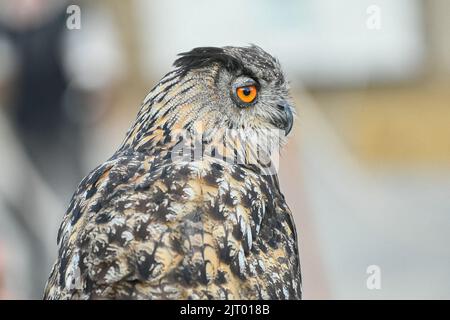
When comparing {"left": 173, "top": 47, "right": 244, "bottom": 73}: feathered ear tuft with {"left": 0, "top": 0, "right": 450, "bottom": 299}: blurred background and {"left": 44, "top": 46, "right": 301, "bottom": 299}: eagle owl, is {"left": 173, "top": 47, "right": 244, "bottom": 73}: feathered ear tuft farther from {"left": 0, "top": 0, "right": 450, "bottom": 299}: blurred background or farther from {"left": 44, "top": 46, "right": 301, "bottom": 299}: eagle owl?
{"left": 0, "top": 0, "right": 450, "bottom": 299}: blurred background

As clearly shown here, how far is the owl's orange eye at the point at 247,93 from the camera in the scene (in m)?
4.75

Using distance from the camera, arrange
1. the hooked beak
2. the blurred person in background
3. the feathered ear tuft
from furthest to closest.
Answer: the blurred person in background → the hooked beak → the feathered ear tuft

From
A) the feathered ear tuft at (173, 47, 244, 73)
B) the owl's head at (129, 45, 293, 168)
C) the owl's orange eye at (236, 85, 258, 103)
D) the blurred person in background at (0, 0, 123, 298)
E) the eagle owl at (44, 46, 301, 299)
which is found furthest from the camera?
the blurred person in background at (0, 0, 123, 298)

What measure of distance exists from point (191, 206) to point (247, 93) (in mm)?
1151

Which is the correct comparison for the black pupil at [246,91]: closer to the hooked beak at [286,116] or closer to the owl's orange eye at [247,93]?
the owl's orange eye at [247,93]

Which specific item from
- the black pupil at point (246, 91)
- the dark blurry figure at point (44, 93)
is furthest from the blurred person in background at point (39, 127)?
the black pupil at point (246, 91)

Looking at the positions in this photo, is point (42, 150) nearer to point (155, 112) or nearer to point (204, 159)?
point (155, 112)

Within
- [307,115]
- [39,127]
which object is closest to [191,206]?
[39,127]

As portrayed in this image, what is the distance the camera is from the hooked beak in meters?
5.00

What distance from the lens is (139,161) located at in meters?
4.19

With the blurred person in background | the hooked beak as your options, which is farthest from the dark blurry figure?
the hooked beak

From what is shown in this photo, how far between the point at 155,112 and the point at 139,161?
0.45 m

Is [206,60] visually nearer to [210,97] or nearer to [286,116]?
[210,97]
